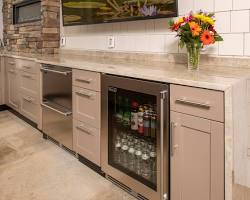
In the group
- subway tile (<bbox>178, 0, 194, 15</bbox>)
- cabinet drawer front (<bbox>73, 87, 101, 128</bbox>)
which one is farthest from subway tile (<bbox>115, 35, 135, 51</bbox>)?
cabinet drawer front (<bbox>73, 87, 101, 128</bbox>)

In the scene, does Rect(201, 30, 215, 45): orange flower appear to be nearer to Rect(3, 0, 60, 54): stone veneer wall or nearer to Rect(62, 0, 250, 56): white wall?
Rect(62, 0, 250, 56): white wall

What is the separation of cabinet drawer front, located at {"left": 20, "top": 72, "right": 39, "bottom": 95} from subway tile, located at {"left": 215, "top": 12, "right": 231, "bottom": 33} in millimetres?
1932

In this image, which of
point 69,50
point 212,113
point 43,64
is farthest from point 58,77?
point 212,113

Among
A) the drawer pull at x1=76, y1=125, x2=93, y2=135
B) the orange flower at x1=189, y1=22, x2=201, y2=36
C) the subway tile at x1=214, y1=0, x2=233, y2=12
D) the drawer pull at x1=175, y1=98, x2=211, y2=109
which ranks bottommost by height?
the drawer pull at x1=76, y1=125, x2=93, y2=135

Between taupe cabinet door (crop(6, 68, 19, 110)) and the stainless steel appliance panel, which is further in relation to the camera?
taupe cabinet door (crop(6, 68, 19, 110))

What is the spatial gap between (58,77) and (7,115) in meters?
1.81

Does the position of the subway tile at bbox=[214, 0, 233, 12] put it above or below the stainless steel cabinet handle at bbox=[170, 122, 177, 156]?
above

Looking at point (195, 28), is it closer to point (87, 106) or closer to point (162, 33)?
point (162, 33)

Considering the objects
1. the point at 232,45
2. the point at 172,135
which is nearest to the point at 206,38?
the point at 232,45

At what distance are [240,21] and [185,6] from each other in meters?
0.47

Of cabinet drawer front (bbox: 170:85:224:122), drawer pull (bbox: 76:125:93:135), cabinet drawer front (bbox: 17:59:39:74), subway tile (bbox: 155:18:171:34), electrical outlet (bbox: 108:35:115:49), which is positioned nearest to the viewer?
cabinet drawer front (bbox: 170:85:224:122)

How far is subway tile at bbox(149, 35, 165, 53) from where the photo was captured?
2.33 metres

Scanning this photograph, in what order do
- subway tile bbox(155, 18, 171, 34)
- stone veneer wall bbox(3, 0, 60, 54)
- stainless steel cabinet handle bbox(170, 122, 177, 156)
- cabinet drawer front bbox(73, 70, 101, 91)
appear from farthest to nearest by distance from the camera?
1. stone veneer wall bbox(3, 0, 60, 54)
2. subway tile bbox(155, 18, 171, 34)
3. cabinet drawer front bbox(73, 70, 101, 91)
4. stainless steel cabinet handle bbox(170, 122, 177, 156)

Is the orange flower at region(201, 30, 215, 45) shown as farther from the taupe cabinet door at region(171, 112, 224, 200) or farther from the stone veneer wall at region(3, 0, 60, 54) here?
the stone veneer wall at region(3, 0, 60, 54)
